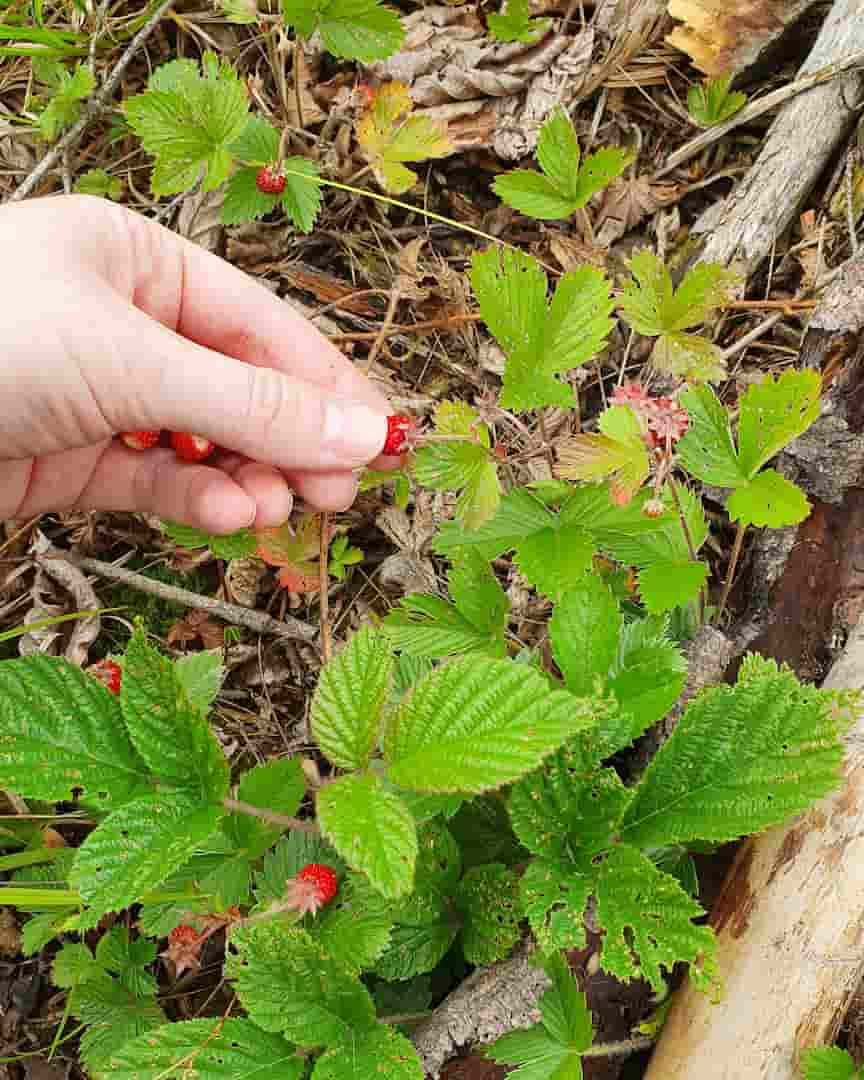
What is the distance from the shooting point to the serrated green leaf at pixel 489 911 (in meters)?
1.54

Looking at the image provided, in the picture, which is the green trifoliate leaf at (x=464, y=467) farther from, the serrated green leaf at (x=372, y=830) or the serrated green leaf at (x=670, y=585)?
the serrated green leaf at (x=372, y=830)

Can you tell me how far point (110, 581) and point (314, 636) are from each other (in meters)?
0.65

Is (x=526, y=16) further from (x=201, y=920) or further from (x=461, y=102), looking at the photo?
(x=201, y=920)

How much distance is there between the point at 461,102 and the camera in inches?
105

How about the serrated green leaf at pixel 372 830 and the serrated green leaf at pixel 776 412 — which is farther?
the serrated green leaf at pixel 776 412

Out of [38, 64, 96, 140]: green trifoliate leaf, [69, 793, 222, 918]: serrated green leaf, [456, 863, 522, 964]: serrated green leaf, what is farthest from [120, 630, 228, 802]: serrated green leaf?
[38, 64, 96, 140]: green trifoliate leaf

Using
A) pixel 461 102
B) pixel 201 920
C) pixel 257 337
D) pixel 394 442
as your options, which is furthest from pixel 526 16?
pixel 201 920

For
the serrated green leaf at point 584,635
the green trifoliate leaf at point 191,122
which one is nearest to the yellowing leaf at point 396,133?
the green trifoliate leaf at point 191,122

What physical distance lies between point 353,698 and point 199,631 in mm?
1174

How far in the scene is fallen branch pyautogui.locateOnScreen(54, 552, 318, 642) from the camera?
7.76 ft

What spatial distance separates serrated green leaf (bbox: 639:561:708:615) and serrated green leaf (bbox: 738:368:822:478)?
0.25 meters

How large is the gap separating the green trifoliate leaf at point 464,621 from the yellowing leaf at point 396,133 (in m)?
1.24

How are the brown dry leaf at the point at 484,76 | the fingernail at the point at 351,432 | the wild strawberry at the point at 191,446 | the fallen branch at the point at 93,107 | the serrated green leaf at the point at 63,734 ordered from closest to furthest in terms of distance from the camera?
the serrated green leaf at the point at 63,734 → the fingernail at the point at 351,432 → the wild strawberry at the point at 191,446 → the brown dry leaf at the point at 484,76 → the fallen branch at the point at 93,107

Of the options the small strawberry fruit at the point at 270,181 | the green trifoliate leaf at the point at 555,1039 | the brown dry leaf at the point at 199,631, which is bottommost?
the brown dry leaf at the point at 199,631
